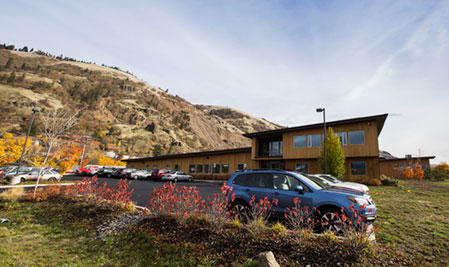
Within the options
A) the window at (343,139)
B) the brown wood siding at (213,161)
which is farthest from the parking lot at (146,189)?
the window at (343,139)

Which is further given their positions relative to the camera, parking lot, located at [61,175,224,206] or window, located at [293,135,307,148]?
window, located at [293,135,307,148]

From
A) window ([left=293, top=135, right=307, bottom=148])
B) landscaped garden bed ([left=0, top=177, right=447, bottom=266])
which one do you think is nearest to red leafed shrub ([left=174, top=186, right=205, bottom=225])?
landscaped garden bed ([left=0, top=177, right=447, bottom=266])

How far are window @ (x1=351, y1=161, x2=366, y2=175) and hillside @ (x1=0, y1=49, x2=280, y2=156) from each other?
209 ft

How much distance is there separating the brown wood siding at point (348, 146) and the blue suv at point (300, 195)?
1686 cm

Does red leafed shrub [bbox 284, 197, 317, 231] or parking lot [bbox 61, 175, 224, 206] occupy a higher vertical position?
red leafed shrub [bbox 284, 197, 317, 231]

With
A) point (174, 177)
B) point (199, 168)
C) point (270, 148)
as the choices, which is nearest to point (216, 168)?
point (199, 168)

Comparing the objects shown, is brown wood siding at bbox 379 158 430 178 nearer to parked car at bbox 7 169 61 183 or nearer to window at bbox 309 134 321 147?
window at bbox 309 134 321 147

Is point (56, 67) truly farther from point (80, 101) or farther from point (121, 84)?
point (80, 101)

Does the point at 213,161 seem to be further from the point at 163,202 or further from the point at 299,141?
the point at 163,202

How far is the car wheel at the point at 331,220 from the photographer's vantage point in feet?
18.0

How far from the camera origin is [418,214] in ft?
26.2

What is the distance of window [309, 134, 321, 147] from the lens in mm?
23516

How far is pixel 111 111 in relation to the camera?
101 meters

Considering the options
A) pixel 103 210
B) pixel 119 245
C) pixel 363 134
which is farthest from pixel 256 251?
pixel 363 134
